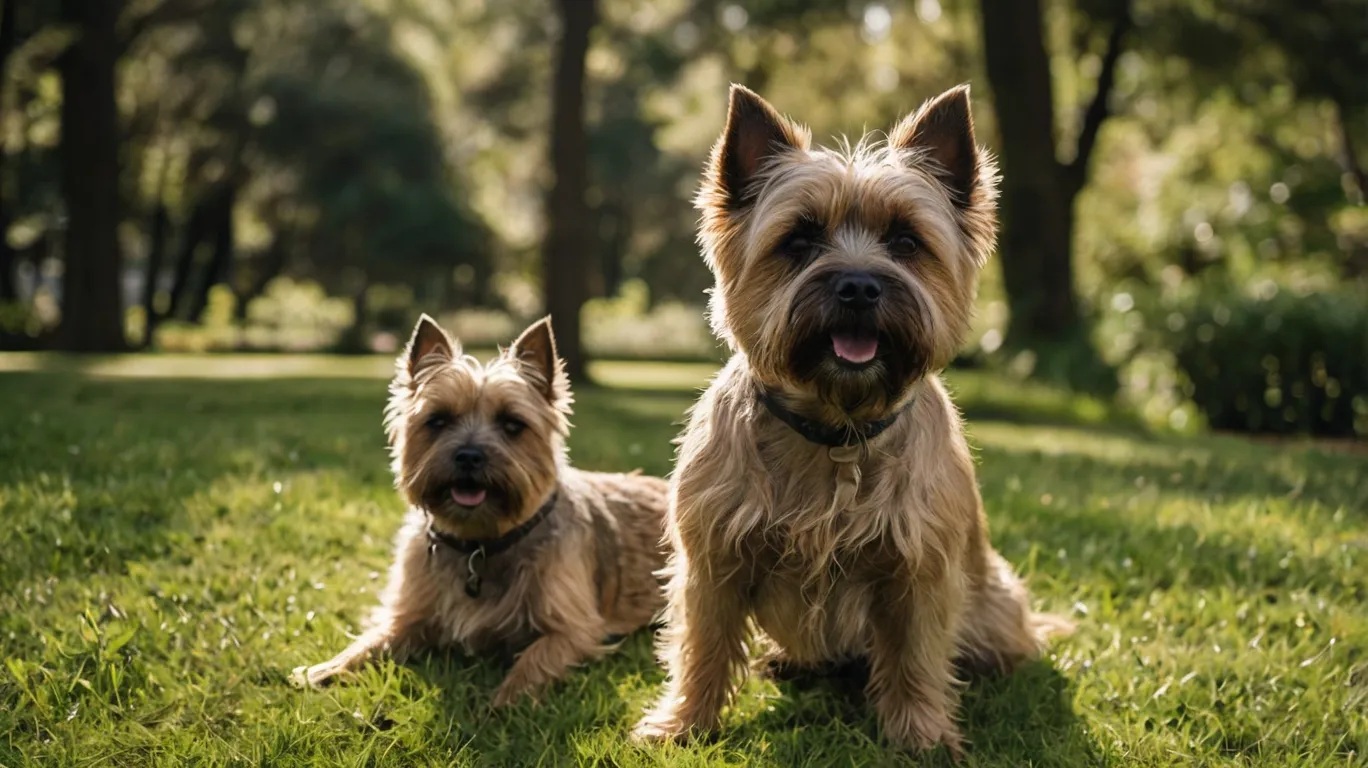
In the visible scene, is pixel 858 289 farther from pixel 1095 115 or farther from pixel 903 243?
pixel 1095 115

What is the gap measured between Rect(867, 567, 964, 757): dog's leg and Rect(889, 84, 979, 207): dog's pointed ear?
1.37 m

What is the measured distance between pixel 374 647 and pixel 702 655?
5.01ft

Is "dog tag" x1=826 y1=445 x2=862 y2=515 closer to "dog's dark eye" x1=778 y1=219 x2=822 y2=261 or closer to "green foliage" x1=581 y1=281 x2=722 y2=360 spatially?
"dog's dark eye" x1=778 y1=219 x2=822 y2=261

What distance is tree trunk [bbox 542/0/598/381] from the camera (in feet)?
56.1

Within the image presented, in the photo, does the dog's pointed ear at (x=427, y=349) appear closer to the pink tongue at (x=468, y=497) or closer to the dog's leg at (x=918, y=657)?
the pink tongue at (x=468, y=497)

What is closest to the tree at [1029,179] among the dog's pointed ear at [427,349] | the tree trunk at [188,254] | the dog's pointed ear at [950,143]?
the dog's pointed ear at [427,349]

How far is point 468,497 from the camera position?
4.61 m

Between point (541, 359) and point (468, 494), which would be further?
point (541, 359)

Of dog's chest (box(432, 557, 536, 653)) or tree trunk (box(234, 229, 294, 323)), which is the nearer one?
dog's chest (box(432, 557, 536, 653))

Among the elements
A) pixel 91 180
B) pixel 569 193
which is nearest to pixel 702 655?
pixel 569 193

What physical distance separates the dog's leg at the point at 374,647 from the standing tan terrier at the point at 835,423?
1267 mm

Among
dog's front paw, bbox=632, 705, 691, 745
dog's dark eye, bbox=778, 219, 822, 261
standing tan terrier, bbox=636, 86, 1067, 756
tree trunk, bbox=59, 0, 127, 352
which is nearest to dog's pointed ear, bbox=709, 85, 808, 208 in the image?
standing tan terrier, bbox=636, 86, 1067, 756

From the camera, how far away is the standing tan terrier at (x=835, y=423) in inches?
137

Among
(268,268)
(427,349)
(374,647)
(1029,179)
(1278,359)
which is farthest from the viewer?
(268,268)
